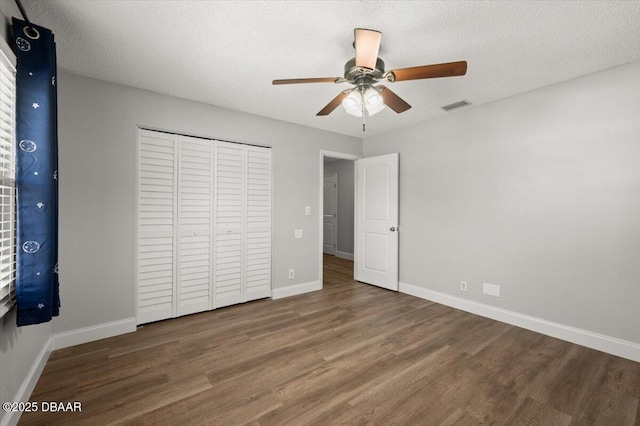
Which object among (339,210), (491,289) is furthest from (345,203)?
(491,289)

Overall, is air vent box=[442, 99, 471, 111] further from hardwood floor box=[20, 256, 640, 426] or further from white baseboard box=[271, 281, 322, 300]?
white baseboard box=[271, 281, 322, 300]

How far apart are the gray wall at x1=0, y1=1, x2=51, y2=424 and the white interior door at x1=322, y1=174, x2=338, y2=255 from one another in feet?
19.6

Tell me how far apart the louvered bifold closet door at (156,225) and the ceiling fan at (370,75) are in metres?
1.77

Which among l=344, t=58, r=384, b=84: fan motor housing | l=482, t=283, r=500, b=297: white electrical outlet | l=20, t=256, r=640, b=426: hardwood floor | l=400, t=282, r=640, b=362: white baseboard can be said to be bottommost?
l=20, t=256, r=640, b=426: hardwood floor

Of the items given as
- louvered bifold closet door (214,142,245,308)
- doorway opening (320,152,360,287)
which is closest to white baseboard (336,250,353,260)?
doorway opening (320,152,360,287)

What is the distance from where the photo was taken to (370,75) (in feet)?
6.53

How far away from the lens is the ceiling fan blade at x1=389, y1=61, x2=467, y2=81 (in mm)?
1671

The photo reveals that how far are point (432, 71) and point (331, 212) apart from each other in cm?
582

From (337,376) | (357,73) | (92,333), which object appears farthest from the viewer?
(92,333)

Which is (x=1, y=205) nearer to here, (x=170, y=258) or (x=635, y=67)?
(x=170, y=258)

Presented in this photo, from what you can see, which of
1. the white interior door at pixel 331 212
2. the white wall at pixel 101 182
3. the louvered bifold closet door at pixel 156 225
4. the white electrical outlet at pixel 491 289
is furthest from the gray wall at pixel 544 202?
the white interior door at pixel 331 212

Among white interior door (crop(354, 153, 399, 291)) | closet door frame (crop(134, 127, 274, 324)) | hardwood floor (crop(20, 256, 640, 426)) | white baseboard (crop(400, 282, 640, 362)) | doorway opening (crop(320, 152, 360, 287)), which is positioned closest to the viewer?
hardwood floor (crop(20, 256, 640, 426))

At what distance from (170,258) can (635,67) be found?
4.75 m

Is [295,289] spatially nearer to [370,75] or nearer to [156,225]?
[156,225]
